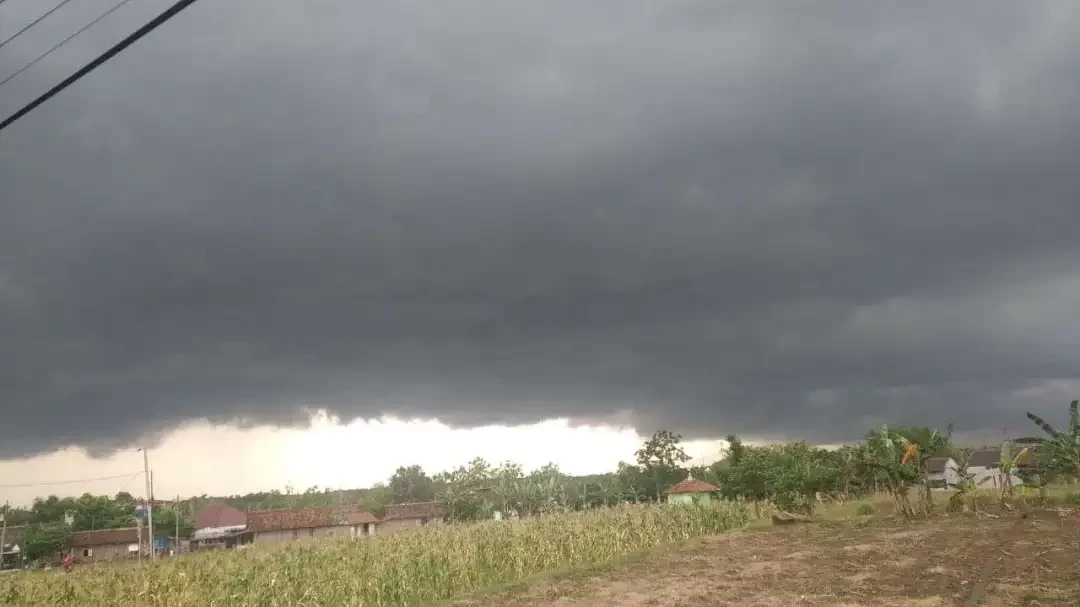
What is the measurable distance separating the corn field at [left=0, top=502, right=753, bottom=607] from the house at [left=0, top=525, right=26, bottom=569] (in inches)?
2191

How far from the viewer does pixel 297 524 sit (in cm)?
7069

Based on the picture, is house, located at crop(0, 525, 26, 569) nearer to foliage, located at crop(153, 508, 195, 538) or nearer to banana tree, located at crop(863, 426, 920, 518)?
foliage, located at crop(153, 508, 195, 538)

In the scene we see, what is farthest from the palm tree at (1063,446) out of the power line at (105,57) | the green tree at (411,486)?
the green tree at (411,486)

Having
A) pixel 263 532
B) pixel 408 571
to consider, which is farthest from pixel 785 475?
pixel 263 532

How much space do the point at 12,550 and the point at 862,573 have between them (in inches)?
3547

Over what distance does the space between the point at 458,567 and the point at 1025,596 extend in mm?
13304

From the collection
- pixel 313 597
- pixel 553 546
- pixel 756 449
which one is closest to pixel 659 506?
pixel 756 449

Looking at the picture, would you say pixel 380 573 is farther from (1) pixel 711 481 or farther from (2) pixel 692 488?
(1) pixel 711 481

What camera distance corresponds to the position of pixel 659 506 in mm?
36688

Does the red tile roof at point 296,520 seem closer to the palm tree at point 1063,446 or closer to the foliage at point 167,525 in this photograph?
the foliage at point 167,525

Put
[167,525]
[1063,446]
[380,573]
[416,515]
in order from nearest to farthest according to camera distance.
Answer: [380,573] → [1063,446] → [416,515] → [167,525]

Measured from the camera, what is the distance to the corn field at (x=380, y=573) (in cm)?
1662

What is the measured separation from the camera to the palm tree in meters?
28.8

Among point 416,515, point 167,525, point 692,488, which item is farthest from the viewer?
point 167,525
